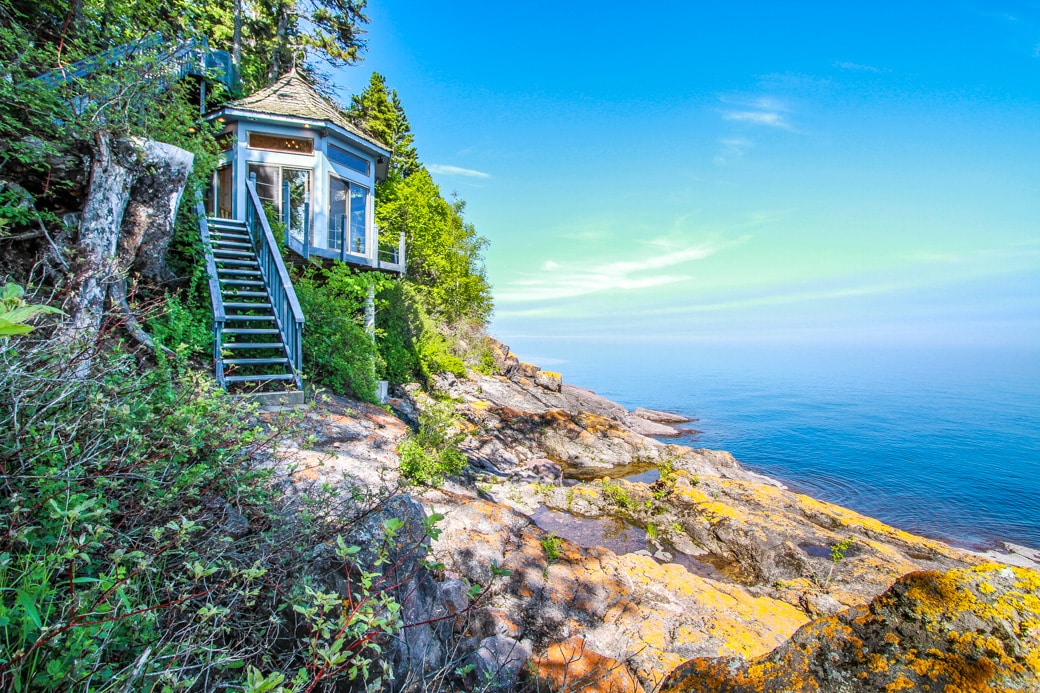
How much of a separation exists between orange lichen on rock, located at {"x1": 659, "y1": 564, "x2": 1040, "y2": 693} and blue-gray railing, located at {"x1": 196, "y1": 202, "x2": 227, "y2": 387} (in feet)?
21.1

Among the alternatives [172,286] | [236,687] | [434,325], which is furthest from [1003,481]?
[172,286]

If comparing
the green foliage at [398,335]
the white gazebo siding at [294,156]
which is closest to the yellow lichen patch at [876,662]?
the white gazebo siding at [294,156]

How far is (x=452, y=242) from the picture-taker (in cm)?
2723

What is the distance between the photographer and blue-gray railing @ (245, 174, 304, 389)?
7.26 metres

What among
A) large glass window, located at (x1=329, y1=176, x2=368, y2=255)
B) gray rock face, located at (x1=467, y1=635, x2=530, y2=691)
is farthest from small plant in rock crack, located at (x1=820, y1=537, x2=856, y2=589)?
large glass window, located at (x1=329, y1=176, x2=368, y2=255)

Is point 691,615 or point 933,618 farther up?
point 933,618

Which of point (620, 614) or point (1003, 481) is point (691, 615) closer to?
point (620, 614)

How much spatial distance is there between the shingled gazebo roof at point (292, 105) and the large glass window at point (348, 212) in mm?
1624

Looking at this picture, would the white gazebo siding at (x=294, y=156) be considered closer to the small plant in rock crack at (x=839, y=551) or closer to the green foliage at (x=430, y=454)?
the green foliage at (x=430, y=454)

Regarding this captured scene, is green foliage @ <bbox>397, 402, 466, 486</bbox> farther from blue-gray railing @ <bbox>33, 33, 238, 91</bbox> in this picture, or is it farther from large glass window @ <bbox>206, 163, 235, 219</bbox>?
large glass window @ <bbox>206, 163, 235, 219</bbox>

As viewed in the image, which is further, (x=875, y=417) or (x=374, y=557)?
(x=875, y=417)

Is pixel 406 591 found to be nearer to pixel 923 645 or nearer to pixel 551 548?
pixel 923 645

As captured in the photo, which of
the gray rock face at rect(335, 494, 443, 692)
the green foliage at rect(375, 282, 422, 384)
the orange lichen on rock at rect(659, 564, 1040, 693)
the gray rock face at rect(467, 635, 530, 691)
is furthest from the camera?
the green foliage at rect(375, 282, 422, 384)

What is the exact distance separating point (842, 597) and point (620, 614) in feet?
16.5
